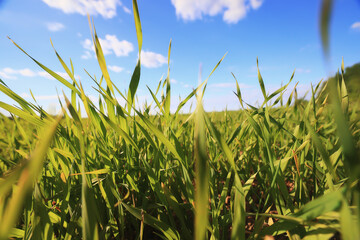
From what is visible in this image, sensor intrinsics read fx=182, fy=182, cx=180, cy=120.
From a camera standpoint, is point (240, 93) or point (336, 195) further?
point (240, 93)

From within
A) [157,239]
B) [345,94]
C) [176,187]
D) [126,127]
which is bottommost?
[157,239]

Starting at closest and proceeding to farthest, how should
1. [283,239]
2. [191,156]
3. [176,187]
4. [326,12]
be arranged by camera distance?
[326,12] → [283,239] → [176,187] → [191,156]

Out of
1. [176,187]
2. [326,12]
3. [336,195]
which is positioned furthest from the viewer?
[176,187]

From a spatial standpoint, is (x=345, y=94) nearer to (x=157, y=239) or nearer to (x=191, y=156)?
(x=191, y=156)

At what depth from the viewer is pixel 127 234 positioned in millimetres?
514

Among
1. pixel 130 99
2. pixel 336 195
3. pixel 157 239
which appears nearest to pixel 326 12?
pixel 336 195

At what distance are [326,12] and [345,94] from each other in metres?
0.64

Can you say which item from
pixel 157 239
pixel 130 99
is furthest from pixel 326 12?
pixel 157 239

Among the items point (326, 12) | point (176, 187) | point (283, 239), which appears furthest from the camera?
point (176, 187)

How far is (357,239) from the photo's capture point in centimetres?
19

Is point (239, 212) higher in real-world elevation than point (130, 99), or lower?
lower

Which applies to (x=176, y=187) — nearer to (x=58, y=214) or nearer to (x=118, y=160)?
(x=118, y=160)

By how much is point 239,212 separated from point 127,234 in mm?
359

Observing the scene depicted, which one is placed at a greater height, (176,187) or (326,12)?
(326,12)
